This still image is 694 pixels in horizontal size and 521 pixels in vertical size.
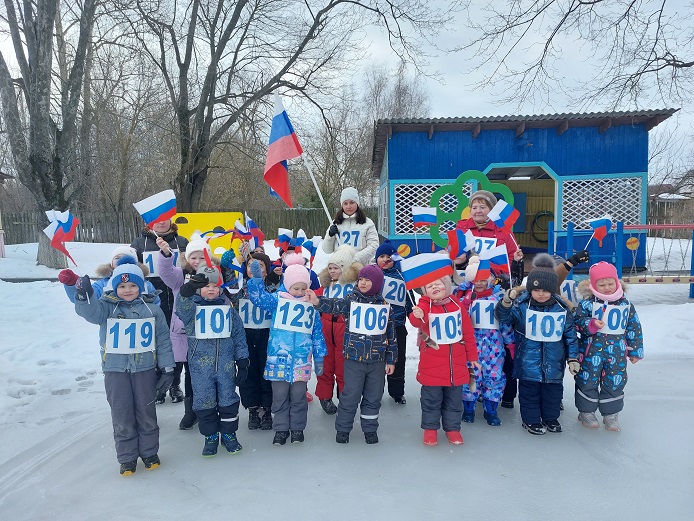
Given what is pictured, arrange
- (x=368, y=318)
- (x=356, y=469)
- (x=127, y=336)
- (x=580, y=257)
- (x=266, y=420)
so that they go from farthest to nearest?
(x=266, y=420) < (x=580, y=257) < (x=368, y=318) < (x=356, y=469) < (x=127, y=336)

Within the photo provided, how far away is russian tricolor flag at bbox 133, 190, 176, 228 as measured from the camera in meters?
3.45

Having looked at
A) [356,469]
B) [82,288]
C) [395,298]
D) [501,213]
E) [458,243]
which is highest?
[501,213]

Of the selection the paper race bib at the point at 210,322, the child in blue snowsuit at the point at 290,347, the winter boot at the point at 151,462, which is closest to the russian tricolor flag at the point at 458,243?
the child in blue snowsuit at the point at 290,347

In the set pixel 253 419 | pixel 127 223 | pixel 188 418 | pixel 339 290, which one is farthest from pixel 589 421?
pixel 127 223

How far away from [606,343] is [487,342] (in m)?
→ 0.82

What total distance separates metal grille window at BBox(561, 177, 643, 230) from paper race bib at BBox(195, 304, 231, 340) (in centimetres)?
883

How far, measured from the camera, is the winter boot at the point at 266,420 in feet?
11.2

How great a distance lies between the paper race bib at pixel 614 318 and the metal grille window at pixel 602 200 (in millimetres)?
7187

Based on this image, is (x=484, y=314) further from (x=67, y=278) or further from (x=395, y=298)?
(x=67, y=278)

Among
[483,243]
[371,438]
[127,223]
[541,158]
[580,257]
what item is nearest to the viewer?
[371,438]

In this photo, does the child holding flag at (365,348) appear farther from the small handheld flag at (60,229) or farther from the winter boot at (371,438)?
the small handheld flag at (60,229)

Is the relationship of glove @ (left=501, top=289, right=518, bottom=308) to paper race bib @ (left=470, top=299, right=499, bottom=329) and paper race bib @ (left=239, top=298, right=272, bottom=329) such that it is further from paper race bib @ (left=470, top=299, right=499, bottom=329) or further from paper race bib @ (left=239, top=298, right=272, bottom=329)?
paper race bib @ (left=239, top=298, right=272, bottom=329)

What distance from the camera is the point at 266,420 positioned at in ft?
11.3

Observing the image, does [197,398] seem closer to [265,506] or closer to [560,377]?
[265,506]
